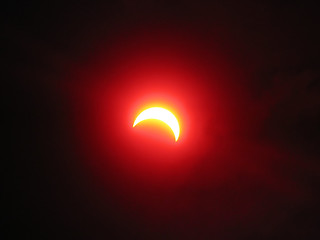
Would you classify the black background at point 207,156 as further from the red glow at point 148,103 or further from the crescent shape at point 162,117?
the crescent shape at point 162,117

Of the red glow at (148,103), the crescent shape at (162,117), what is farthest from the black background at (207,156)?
the crescent shape at (162,117)

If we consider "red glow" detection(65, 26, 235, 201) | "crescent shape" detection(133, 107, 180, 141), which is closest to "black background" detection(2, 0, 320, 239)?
"red glow" detection(65, 26, 235, 201)

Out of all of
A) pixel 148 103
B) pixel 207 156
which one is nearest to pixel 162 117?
pixel 148 103

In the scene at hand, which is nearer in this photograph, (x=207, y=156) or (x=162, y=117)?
(x=162, y=117)

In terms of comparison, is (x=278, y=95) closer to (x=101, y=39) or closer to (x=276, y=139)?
(x=276, y=139)

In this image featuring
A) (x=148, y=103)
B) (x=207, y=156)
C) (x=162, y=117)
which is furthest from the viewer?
(x=207, y=156)

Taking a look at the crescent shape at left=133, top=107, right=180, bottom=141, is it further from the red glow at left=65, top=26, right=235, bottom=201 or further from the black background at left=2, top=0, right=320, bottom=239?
the black background at left=2, top=0, right=320, bottom=239

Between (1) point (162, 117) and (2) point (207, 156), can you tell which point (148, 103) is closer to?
(1) point (162, 117)

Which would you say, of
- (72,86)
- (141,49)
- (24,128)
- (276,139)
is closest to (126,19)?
(141,49)
